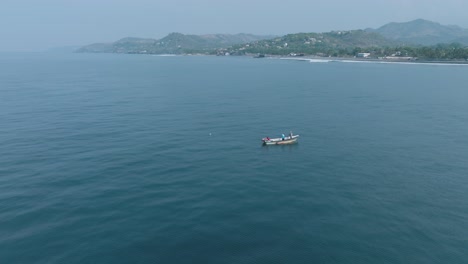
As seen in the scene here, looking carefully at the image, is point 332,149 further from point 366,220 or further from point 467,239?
point 467,239

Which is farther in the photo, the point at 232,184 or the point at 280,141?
the point at 280,141

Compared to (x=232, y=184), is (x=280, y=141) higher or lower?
higher

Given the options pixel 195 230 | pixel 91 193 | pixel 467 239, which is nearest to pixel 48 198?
pixel 91 193

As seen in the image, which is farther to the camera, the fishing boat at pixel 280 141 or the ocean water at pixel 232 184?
the fishing boat at pixel 280 141

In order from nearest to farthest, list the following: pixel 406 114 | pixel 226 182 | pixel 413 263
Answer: pixel 413 263, pixel 226 182, pixel 406 114

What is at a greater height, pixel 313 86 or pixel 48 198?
pixel 313 86

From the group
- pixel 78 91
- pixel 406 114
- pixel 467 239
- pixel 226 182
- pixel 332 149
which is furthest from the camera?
pixel 78 91

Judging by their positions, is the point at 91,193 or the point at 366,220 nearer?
the point at 366,220

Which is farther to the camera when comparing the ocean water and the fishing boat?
the fishing boat
